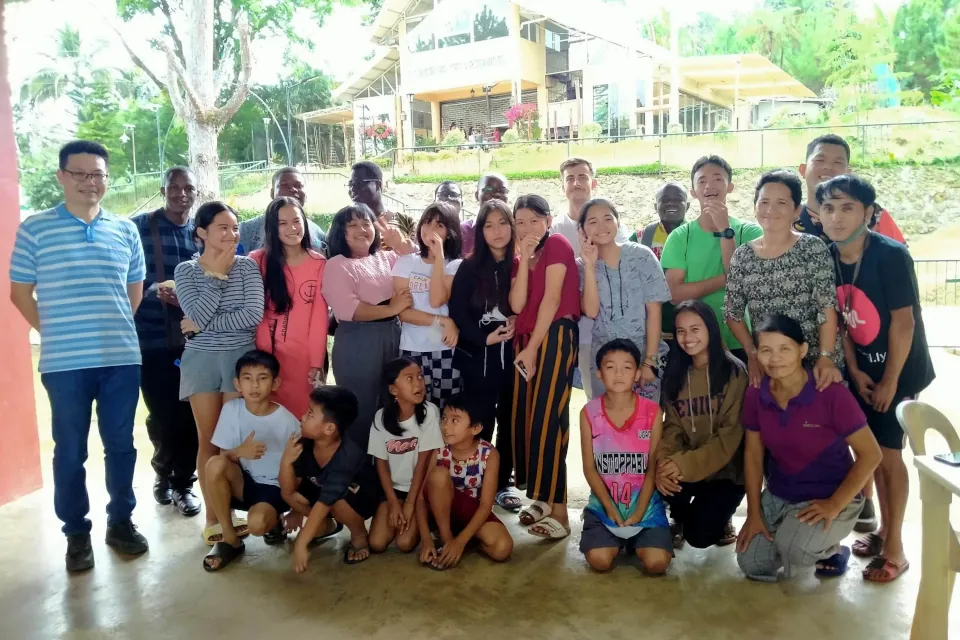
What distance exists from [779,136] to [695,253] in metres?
9.70

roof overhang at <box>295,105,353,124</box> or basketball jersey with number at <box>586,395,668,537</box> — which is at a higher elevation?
roof overhang at <box>295,105,353,124</box>

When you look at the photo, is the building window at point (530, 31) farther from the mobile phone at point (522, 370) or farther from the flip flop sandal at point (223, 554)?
the flip flop sandal at point (223, 554)

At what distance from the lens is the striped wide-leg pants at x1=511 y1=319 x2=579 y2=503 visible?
2.85 meters

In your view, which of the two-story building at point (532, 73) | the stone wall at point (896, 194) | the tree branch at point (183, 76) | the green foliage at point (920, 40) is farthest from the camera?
the green foliage at point (920, 40)

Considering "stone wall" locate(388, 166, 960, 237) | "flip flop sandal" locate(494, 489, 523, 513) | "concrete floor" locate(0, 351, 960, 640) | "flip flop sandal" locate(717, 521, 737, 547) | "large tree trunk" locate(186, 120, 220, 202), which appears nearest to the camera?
"concrete floor" locate(0, 351, 960, 640)

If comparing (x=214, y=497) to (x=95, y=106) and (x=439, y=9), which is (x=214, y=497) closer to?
(x=439, y=9)

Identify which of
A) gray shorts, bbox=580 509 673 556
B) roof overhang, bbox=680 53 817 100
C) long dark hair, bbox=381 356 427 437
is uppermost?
roof overhang, bbox=680 53 817 100

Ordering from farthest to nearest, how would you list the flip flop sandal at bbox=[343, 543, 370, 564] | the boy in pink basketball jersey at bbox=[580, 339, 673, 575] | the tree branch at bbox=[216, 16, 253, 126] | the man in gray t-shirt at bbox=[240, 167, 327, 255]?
the tree branch at bbox=[216, 16, 253, 126] → the man in gray t-shirt at bbox=[240, 167, 327, 255] → the flip flop sandal at bbox=[343, 543, 370, 564] → the boy in pink basketball jersey at bbox=[580, 339, 673, 575]

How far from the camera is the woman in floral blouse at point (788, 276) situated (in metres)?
2.57

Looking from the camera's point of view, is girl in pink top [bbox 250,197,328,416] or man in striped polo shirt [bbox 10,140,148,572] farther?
girl in pink top [bbox 250,197,328,416]

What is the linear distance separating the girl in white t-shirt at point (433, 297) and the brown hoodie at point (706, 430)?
0.95 m

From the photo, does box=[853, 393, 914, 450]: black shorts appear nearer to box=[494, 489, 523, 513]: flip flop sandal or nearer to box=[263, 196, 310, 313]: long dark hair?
box=[494, 489, 523, 513]: flip flop sandal

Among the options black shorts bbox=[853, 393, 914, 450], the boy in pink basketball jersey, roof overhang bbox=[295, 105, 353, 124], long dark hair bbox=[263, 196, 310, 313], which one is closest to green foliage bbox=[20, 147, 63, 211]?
roof overhang bbox=[295, 105, 353, 124]

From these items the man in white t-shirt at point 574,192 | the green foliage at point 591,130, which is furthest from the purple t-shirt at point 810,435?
the green foliage at point 591,130
